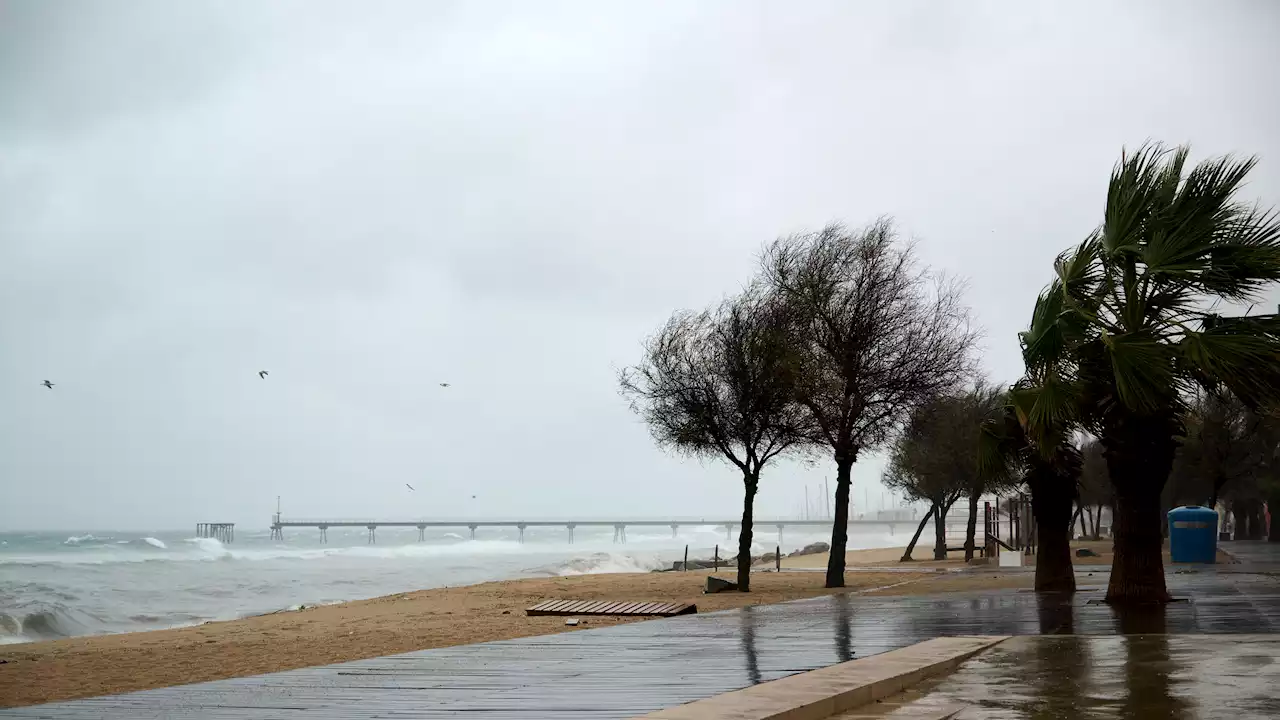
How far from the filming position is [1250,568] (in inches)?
1036

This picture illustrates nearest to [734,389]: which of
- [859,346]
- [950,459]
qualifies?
[859,346]

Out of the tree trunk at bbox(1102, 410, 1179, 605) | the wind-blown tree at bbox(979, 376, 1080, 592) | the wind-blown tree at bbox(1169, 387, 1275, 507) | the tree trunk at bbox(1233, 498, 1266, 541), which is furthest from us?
the tree trunk at bbox(1233, 498, 1266, 541)

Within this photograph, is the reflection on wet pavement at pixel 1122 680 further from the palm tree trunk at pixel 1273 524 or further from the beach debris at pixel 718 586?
the palm tree trunk at pixel 1273 524

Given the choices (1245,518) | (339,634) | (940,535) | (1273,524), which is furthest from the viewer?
(1245,518)

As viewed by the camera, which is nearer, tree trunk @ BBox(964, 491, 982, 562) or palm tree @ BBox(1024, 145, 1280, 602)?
palm tree @ BBox(1024, 145, 1280, 602)

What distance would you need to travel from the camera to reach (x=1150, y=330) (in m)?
15.3

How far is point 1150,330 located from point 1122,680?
7993 mm

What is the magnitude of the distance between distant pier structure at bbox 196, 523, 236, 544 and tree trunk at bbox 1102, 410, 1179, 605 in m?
167

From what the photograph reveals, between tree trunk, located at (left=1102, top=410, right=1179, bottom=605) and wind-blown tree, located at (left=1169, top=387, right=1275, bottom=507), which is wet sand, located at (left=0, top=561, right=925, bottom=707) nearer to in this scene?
tree trunk, located at (left=1102, top=410, right=1179, bottom=605)

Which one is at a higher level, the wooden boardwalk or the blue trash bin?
the blue trash bin

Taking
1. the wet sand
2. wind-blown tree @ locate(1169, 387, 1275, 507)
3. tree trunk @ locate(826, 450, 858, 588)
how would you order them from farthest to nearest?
wind-blown tree @ locate(1169, 387, 1275, 507) → tree trunk @ locate(826, 450, 858, 588) → the wet sand

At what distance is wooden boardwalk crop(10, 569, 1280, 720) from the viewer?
26.9ft

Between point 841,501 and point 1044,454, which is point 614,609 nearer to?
point 1044,454

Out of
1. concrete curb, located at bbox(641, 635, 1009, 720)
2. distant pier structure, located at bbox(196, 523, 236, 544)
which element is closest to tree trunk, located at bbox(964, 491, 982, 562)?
concrete curb, located at bbox(641, 635, 1009, 720)
